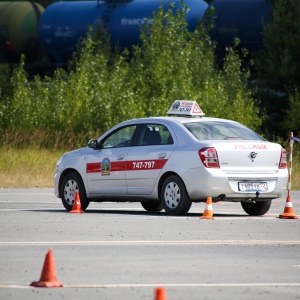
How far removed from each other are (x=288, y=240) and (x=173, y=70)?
29.1 metres

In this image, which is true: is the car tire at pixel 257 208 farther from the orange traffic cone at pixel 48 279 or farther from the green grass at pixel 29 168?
the green grass at pixel 29 168

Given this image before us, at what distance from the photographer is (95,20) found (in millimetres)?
47500

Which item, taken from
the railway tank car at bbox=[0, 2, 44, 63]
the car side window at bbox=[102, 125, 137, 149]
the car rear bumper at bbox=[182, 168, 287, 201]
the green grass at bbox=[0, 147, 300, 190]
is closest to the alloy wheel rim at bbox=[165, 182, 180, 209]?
the car rear bumper at bbox=[182, 168, 287, 201]

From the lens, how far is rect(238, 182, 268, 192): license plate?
715 inches

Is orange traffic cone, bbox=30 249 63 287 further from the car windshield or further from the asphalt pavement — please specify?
the car windshield

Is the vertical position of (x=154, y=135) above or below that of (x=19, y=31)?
below

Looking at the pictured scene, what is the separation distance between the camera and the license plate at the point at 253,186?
18156 mm

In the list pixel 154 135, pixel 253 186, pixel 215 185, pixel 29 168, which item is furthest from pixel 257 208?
pixel 29 168

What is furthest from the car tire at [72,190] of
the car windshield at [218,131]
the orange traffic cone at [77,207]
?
the car windshield at [218,131]

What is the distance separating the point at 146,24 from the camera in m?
44.8

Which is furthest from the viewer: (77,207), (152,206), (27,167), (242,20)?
(242,20)

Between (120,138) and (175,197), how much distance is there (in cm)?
200

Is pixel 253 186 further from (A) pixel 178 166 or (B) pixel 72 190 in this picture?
(B) pixel 72 190

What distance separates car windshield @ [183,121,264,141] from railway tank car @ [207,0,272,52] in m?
24.1
